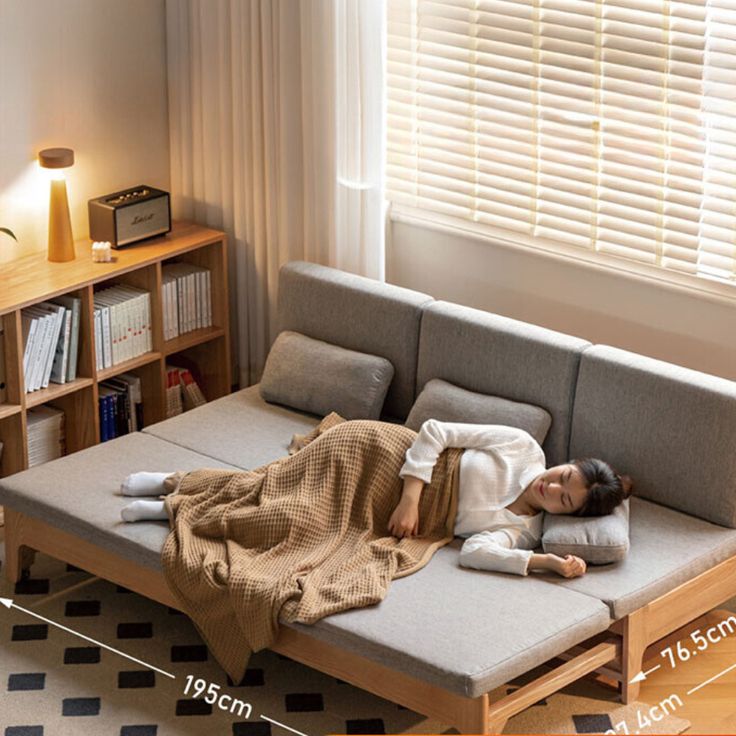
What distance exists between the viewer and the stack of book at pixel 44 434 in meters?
4.60

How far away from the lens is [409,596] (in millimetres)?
3432

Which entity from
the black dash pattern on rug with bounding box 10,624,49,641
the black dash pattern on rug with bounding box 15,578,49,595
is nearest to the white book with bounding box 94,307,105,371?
the black dash pattern on rug with bounding box 15,578,49,595

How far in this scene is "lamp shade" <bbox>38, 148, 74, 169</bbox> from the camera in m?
4.61

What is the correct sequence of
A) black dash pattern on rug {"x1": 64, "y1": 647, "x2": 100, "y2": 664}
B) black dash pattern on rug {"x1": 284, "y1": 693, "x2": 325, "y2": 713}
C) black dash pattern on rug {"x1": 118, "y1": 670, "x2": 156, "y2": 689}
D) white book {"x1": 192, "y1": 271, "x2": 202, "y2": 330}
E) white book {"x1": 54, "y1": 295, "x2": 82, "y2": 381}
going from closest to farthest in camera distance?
black dash pattern on rug {"x1": 284, "y1": 693, "x2": 325, "y2": 713}
black dash pattern on rug {"x1": 118, "y1": 670, "x2": 156, "y2": 689}
black dash pattern on rug {"x1": 64, "y1": 647, "x2": 100, "y2": 664}
white book {"x1": 54, "y1": 295, "x2": 82, "y2": 381}
white book {"x1": 192, "y1": 271, "x2": 202, "y2": 330}

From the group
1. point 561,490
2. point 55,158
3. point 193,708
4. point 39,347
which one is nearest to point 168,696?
point 193,708

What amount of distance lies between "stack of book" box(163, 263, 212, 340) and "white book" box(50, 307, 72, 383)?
44 cm

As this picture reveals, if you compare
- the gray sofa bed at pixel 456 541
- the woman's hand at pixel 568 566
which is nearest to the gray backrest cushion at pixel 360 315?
the gray sofa bed at pixel 456 541

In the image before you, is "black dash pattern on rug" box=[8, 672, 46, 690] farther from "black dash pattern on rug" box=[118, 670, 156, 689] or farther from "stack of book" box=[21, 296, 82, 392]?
"stack of book" box=[21, 296, 82, 392]

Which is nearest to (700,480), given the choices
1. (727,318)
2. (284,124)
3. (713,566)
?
(713,566)

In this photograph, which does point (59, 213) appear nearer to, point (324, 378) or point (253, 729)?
point (324, 378)

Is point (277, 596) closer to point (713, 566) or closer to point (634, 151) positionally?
point (713, 566)

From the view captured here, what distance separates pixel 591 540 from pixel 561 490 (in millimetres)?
154

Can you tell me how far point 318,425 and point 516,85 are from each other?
1.20 metres

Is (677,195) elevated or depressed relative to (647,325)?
elevated
